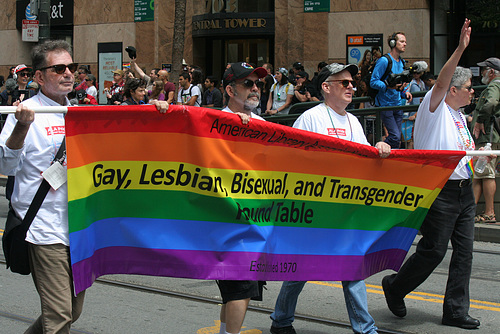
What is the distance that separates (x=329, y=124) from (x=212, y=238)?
1.24 m

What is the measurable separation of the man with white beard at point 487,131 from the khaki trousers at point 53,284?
22.8 ft

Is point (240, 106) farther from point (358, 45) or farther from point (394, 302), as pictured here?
point (358, 45)

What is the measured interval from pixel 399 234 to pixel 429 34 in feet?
51.2

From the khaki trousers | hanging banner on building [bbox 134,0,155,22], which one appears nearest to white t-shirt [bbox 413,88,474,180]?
the khaki trousers

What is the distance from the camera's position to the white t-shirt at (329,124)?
16.5 feet

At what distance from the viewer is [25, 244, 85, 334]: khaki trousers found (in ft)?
12.6

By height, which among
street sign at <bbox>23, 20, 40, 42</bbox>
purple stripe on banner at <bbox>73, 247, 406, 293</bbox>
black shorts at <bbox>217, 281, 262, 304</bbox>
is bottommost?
black shorts at <bbox>217, 281, 262, 304</bbox>

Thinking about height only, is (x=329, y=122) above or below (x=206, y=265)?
above

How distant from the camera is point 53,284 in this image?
3871 mm

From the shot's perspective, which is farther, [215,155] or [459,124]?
[459,124]

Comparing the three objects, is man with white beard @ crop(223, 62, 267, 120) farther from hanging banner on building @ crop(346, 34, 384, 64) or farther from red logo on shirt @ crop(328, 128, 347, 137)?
hanging banner on building @ crop(346, 34, 384, 64)

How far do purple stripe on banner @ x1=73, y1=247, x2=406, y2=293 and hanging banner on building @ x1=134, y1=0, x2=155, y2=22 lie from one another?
21.0m

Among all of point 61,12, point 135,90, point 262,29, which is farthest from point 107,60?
point 135,90

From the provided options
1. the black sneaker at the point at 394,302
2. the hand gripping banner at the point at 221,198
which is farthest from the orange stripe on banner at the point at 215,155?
the black sneaker at the point at 394,302
